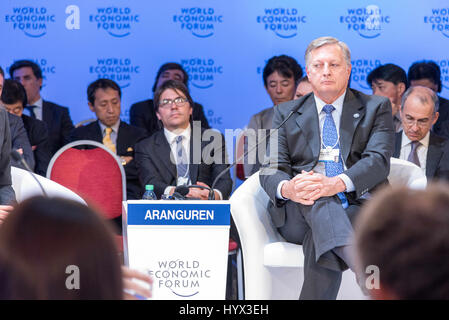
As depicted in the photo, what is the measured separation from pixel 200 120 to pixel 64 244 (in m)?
4.11

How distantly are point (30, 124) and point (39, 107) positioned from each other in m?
0.47

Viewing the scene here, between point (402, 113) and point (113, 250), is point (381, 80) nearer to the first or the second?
point (402, 113)

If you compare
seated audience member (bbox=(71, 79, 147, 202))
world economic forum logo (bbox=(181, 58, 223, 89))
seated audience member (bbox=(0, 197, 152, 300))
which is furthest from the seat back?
seated audience member (bbox=(0, 197, 152, 300))

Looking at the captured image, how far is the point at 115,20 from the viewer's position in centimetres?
570

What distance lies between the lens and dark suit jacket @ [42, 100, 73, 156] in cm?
532

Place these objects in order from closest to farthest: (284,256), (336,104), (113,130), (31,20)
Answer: (284,256) < (336,104) < (113,130) < (31,20)

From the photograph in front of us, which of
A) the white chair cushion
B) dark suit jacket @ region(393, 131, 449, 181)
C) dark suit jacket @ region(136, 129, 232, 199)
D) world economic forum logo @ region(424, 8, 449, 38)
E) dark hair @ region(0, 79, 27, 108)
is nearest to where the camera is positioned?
the white chair cushion

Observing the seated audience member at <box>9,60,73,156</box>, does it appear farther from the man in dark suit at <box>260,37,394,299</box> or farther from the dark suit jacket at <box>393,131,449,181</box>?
the dark suit jacket at <box>393,131,449,181</box>

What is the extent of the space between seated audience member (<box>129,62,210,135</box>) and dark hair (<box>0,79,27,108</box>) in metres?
0.92

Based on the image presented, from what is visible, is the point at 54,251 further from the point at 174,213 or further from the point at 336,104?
the point at 336,104

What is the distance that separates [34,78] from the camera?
17.6 ft

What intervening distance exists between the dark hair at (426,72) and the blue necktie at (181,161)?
2.17 meters

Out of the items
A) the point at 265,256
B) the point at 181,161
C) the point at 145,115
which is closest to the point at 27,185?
the point at 181,161

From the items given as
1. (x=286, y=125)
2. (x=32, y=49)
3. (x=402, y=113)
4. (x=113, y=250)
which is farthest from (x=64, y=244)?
(x=32, y=49)
